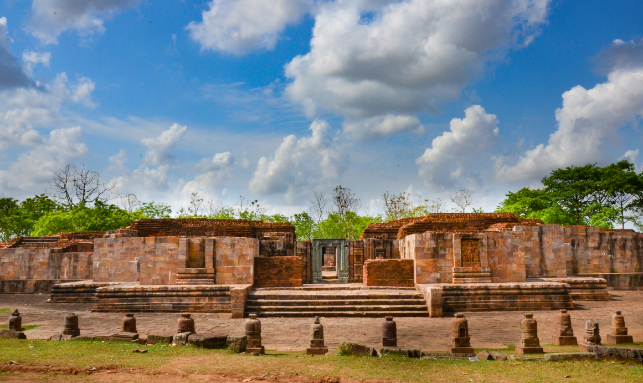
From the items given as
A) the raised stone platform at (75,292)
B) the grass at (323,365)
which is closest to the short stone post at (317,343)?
the grass at (323,365)

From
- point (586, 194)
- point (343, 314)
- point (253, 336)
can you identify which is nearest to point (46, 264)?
point (343, 314)

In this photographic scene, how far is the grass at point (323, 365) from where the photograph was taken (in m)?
6.17

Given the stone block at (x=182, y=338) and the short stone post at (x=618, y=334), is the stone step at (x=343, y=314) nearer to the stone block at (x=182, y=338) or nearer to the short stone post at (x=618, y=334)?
the stone block at (x=182, y=338)

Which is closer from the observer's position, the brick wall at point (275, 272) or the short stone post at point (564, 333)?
the short stone post at point (564, 333)

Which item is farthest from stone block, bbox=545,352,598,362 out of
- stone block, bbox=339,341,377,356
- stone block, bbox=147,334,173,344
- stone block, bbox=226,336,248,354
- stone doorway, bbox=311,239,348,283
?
stone doorway, bbox=311,239,348,283

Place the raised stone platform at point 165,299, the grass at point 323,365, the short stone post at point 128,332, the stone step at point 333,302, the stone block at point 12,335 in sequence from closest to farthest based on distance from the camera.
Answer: the grass at point 323,365 < the short stone post at point 128,332 < the stone block at point 12,335 < the stone step at point 333,302 < the raised stone platform at point 165,299

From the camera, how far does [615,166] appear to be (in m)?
35.2

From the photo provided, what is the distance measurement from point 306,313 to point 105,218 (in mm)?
23385

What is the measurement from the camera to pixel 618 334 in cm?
850

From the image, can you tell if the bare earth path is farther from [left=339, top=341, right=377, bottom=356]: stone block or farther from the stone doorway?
the stone doorway

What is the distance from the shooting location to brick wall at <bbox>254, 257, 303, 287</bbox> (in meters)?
15.7

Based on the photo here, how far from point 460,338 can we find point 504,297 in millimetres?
6164

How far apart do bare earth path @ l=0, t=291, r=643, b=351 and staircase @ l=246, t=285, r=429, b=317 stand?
533 millimetres

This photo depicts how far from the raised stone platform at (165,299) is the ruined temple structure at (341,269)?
28 millimetres
